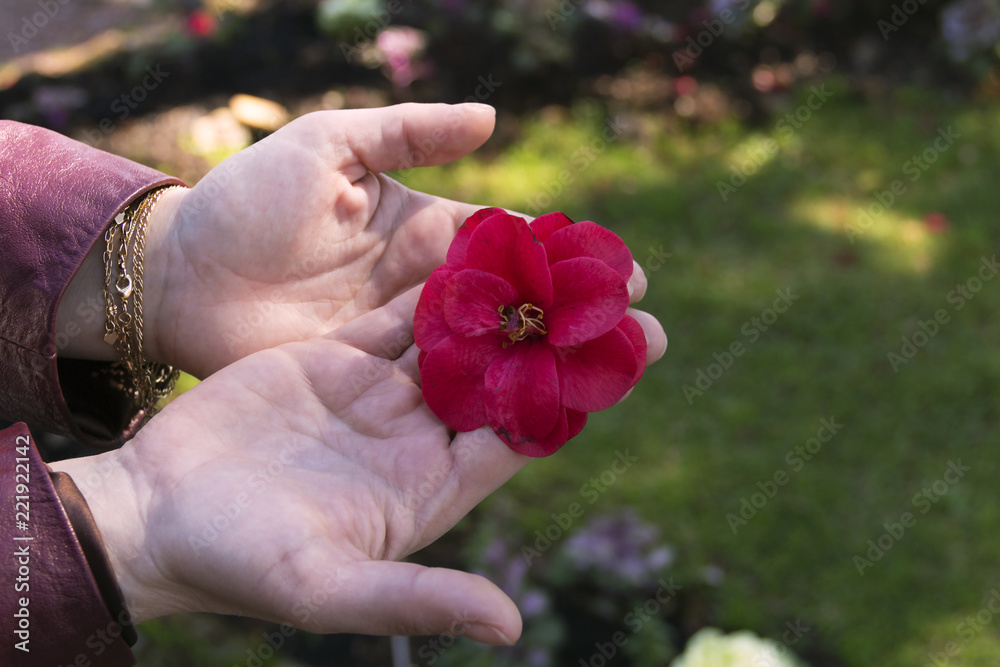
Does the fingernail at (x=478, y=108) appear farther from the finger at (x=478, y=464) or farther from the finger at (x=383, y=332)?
the finger at (x=478, y=464)

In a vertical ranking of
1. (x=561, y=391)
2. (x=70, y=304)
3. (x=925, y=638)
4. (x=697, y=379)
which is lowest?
(x=925, y=638)

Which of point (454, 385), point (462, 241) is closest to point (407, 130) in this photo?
point (462, 241)

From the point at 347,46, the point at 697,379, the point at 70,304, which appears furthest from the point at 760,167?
the point at 70,304

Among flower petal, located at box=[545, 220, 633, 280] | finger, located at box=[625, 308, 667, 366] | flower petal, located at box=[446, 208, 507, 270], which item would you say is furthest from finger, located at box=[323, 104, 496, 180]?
finger, located at box=[625, 308, 667, 366]

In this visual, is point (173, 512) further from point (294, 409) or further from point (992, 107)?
point (992, 107)

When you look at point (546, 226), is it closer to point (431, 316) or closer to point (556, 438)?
point (431, 316)

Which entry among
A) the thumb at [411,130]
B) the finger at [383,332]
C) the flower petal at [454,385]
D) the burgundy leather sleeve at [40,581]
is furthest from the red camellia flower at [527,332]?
the burgundy leather sleeve at [40,581]
